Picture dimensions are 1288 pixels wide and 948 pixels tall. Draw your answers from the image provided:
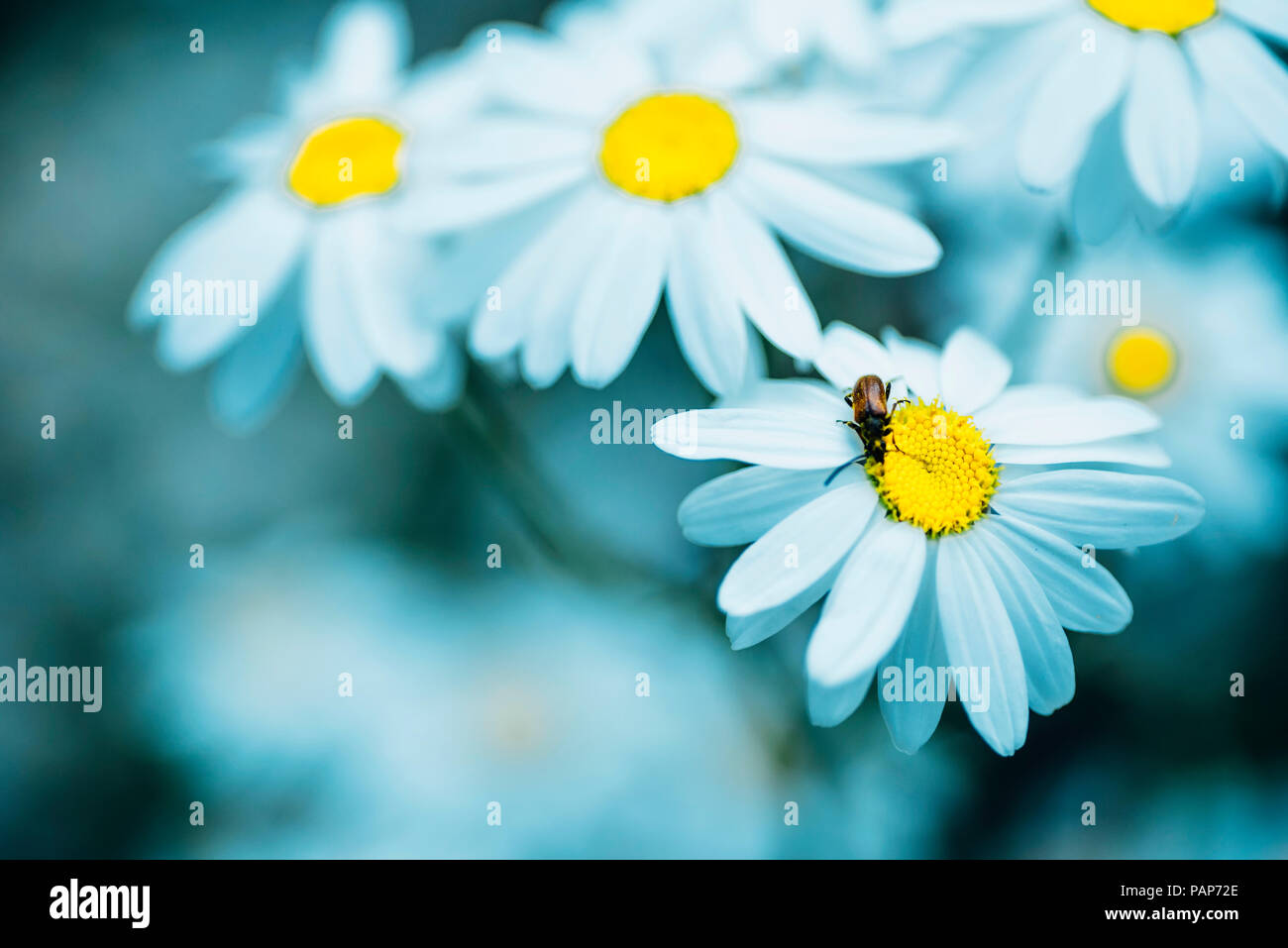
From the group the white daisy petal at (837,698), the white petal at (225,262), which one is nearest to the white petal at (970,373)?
the white daisy petal at (837,698)

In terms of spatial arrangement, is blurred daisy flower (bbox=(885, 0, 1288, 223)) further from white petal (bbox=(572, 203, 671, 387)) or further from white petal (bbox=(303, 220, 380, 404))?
white petal (bbox=(303, 220, 380, 404))

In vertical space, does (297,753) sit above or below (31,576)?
below

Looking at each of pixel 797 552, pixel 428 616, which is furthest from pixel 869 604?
pixel 428 616

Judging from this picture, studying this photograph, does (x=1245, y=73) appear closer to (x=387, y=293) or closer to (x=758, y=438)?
(x=758, y=438)

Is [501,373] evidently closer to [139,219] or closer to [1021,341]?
[1021,341]

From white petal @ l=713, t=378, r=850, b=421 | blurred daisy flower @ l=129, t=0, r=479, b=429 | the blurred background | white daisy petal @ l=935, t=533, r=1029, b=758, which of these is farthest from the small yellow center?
white daisy petal @ l=935, t=533, r=1029, b=758

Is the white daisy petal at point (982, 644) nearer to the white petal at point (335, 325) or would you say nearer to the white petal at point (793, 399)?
the white petal at point (793, 399)
